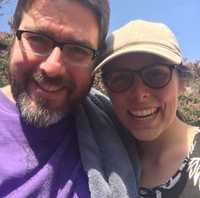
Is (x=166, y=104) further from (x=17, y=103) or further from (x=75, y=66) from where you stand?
(x=17, y=103)

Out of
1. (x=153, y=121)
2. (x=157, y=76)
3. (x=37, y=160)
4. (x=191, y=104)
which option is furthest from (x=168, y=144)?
(x=191, y=104)

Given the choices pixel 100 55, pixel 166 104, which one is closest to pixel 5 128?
pixel 100 55

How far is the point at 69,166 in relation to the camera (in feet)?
7.36

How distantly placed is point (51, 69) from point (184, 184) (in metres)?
0.88

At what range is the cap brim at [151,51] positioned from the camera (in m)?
2.23

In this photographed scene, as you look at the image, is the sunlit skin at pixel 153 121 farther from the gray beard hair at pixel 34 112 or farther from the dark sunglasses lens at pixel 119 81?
the gray beard hair at pixel 34 112

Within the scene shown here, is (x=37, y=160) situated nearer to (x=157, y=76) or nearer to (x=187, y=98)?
(x=157, y=76)

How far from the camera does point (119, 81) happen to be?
2363 millimetres

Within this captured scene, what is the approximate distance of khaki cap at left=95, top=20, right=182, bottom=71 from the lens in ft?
7.41

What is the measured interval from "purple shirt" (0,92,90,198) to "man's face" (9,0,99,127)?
81mm

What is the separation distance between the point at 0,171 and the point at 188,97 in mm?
7790

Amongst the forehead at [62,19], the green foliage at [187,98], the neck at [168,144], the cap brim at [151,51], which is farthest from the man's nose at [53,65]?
the green foliage at [187,98]

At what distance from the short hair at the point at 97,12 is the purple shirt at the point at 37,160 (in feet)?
1.54

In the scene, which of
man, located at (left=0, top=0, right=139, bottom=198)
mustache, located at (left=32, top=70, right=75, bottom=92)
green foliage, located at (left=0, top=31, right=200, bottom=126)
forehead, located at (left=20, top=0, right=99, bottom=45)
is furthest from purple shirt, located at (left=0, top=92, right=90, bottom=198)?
green foliage, located at (left=0, top=31, right=200, bottom=126)
